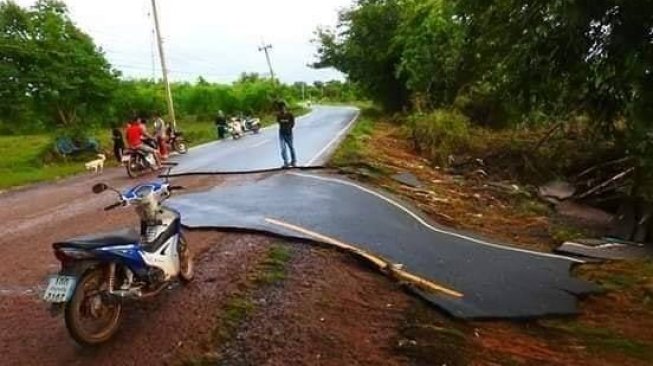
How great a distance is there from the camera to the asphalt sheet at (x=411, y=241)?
766 centimetres

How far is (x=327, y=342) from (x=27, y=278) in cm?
370

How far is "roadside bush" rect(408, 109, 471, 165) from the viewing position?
72.4ft

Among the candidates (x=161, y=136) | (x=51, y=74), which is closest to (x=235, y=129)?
(x=51, y=74)

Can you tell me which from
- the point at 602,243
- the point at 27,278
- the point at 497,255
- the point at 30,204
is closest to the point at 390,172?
the point at 602,243

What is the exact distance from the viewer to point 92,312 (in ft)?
17.3

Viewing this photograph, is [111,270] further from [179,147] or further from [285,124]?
[179,147]

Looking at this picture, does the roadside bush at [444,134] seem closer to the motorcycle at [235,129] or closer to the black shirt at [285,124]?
the black shirt at [285,124]

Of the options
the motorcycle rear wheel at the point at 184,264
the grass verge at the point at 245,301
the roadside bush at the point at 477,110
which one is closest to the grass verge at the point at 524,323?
the grass verge at the point at 245,301

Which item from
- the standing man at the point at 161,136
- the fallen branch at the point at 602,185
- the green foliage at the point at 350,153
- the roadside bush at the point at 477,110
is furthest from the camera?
the roadside bush at the point at 477,110

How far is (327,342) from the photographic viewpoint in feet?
18.4

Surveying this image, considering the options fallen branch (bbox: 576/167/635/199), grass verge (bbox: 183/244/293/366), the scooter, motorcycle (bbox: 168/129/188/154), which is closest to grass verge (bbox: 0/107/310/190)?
motorcycle (bbox: 168/129/188/154)

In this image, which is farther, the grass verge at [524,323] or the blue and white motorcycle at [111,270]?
the grass verge at [524,323]

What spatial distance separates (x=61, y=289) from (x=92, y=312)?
1.25 ft

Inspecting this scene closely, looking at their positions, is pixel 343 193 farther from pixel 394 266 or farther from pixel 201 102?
pixel 201 102
